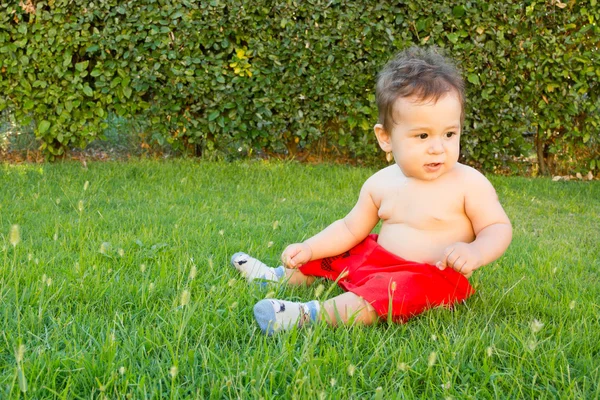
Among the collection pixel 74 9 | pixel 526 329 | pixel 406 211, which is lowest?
pixel 526 329

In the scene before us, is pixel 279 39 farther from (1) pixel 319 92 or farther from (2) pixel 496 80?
(2) pixel 496 80

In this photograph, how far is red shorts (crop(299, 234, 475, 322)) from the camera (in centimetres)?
236

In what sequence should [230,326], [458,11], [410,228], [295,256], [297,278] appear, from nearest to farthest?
[230,326] → [410,228] → [295,256] → [297,278] → [458,11]

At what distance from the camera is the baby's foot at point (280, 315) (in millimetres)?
2176

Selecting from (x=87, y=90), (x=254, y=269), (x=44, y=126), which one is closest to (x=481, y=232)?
(x=254, y=269)

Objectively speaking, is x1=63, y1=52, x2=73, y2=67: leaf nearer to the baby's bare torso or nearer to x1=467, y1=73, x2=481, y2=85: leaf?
x1=467, y1=73, x2=481, y2=85: leaf

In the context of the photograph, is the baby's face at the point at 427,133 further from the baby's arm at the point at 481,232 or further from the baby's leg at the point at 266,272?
the baby's leg at the point at 266,272

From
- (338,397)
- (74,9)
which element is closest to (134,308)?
(338,397)

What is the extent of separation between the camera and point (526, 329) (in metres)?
2.20

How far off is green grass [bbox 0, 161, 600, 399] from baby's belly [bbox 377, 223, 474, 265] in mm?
239

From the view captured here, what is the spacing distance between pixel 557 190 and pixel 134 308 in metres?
4.50

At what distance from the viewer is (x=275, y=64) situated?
625 centimetres

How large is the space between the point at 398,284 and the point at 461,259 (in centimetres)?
26

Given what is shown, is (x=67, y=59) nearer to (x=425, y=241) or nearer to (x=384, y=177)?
(x=384, y=177)
